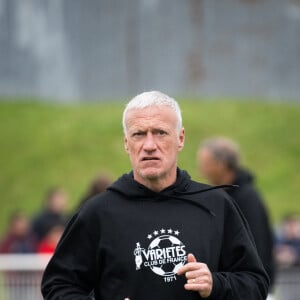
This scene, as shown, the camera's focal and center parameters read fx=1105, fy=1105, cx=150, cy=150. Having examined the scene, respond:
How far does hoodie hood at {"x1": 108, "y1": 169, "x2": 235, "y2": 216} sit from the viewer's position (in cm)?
484

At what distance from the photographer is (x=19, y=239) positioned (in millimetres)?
13758

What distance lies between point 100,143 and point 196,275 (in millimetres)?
19631

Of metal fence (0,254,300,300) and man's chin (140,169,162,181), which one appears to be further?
metal fence (0,254,300,300)

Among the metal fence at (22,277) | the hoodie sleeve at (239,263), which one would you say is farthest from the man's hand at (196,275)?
the metal fence at (22,277)

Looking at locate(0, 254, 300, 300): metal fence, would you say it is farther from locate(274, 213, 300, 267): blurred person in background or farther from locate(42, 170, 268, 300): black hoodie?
locate(42, 170, 268, 300): black hoodie

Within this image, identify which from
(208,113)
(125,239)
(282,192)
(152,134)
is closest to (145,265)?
(125,239)

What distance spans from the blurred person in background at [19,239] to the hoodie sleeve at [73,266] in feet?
28.0

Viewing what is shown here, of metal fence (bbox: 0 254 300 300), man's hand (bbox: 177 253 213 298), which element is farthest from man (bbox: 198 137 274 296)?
metal fence (bbox: 0 254 300 300)

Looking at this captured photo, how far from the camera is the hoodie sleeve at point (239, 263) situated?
478 cm

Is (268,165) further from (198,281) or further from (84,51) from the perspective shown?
(198,281)

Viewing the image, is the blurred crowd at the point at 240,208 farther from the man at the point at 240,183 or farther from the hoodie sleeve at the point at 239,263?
the hoodie sleeve at the point at 239,263

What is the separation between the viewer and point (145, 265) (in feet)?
15.3

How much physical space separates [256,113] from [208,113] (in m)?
→ 1.17

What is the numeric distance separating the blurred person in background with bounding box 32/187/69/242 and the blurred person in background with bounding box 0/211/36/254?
0.14m
